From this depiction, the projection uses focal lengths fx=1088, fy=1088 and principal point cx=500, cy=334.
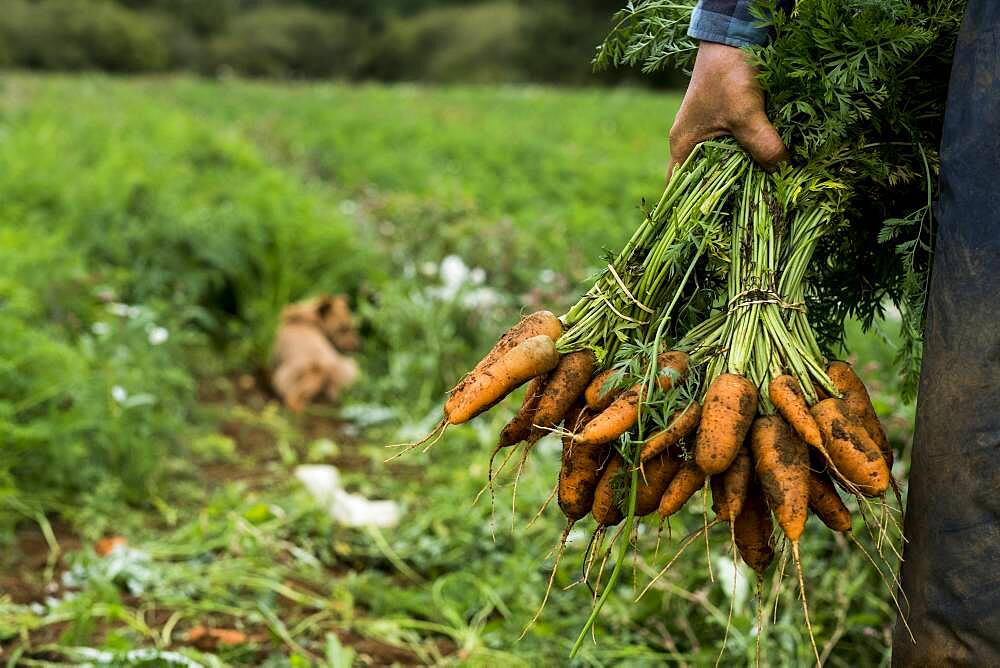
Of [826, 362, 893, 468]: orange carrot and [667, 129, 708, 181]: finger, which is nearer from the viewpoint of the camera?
[826, 362, 893, 468]: orange carrot

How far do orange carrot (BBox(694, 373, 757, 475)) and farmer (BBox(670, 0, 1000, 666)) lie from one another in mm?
280

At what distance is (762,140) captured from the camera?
1960 millimetres

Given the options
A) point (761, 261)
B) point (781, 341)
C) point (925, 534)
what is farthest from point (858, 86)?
point (925, 534)

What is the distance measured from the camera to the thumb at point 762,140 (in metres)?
1.96

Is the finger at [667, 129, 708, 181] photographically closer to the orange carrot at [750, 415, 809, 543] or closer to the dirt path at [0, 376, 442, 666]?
the orange carrot at [750, 415, 809, 543]

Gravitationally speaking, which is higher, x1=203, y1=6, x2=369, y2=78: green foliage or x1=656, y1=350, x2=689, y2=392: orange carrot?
x1=656, y1=350, x2=689, y2=392: orange carrot

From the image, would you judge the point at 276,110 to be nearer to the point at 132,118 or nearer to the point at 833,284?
the point at 132,118

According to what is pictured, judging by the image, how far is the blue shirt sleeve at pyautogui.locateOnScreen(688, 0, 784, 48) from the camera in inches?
77.8

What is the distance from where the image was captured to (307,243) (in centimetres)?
604

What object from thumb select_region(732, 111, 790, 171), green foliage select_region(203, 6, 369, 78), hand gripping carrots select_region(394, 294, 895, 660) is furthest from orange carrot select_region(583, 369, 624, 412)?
green foliage select_region(203, 6, 369, 78)

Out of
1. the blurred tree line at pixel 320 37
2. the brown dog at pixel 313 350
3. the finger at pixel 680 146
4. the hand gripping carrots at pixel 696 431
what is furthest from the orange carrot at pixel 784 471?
the blurred tree line at pixel 320 37

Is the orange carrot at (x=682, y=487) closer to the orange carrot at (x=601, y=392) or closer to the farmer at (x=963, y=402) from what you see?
the orange carrot at (x=601, y=392)

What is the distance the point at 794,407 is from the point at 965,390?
0.27 metres

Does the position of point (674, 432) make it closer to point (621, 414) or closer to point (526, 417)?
point (621, 414)
